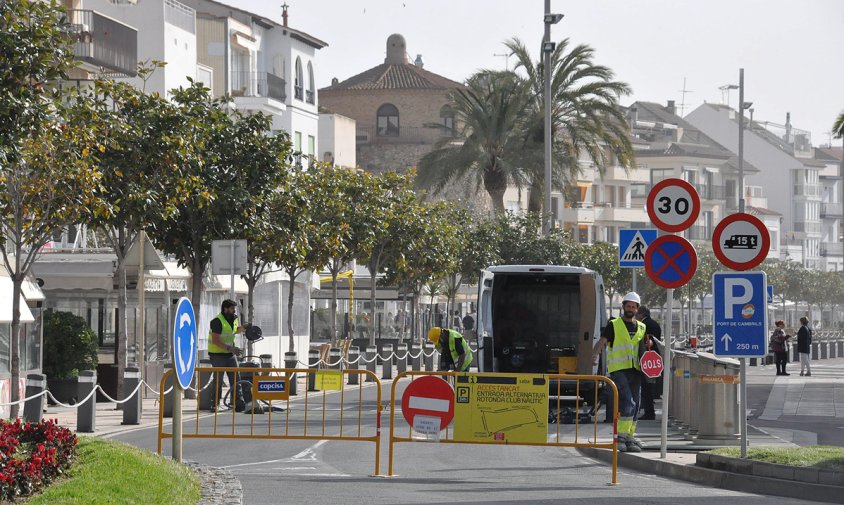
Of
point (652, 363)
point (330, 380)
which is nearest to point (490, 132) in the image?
point (652, 363)

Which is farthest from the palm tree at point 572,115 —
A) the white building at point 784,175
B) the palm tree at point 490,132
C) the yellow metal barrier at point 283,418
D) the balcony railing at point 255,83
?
the white building at point 784,175

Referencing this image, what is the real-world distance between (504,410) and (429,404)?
0.76m

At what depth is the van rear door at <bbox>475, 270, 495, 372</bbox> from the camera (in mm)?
Answer: 24344

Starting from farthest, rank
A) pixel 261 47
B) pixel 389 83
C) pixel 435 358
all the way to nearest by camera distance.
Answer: pixel 389 83 → pixel 261 47 → pixel 435 358

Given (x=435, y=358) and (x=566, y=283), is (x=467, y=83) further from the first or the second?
(x=566, y=283)

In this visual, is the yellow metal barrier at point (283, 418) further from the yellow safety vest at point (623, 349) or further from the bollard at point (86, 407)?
the yellow safety vest at point (623, 349)

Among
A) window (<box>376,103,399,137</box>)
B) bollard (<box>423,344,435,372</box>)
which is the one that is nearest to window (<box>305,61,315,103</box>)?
bollard (<box>423,344,435,372</box>)

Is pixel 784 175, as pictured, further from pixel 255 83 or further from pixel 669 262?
pixel 669 262

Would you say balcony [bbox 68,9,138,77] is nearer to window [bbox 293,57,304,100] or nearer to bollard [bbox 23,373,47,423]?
window [bbox 293,57,304,100]

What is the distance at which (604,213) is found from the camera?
118250mm

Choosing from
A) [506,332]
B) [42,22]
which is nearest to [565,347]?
[506,332]

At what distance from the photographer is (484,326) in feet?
80.6

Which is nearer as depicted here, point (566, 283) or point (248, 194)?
point (566, 283)

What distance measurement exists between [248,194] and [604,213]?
89.7m
